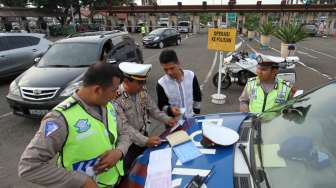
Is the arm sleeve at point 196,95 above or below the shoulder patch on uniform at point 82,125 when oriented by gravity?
below

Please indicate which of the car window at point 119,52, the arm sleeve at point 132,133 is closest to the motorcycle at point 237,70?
the car window at point 119,52

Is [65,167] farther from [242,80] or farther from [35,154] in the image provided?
[242,80]

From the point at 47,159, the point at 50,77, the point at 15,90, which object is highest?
the point at 47,159

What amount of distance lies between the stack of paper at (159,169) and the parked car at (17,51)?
804 centimetres

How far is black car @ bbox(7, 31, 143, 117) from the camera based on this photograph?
17.4 feet

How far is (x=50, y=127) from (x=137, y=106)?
1133mm

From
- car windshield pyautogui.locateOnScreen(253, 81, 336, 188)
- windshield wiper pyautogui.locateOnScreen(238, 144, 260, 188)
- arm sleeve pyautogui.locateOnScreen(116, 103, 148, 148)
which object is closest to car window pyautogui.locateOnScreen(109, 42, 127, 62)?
arm sleeve pyautogui.locateOnScreen(116, 103, 148, 148)

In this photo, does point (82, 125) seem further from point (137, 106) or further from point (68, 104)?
point (137, 106)

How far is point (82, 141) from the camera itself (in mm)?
1695

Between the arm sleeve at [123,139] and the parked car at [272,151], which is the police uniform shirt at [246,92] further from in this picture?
the arm sleeve at [123,139]

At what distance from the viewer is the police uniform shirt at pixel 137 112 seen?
8.08 feet

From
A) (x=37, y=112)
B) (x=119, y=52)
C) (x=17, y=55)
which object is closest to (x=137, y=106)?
(x=37, y=112)

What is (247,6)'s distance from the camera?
140 ft

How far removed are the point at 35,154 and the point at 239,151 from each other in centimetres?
125
